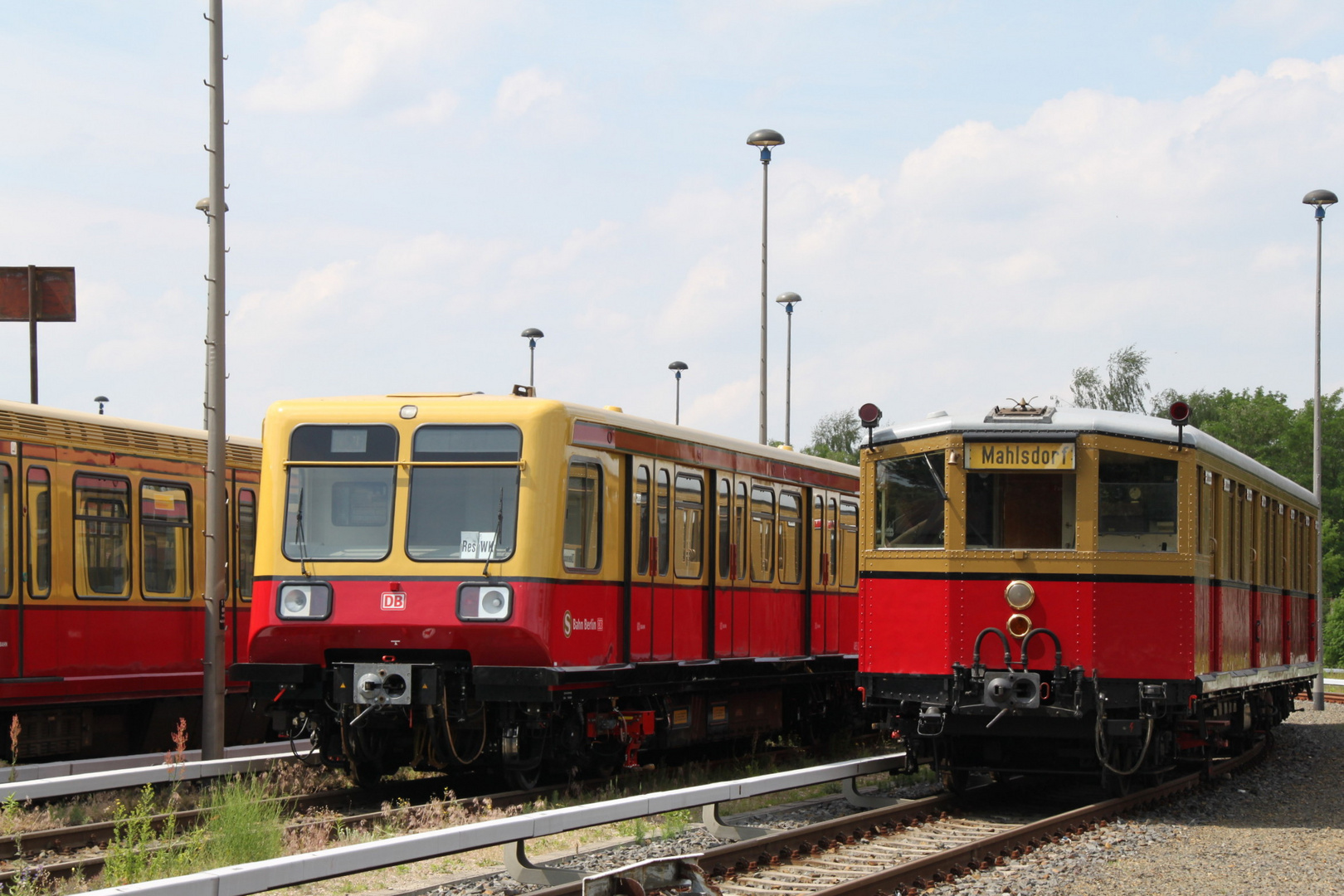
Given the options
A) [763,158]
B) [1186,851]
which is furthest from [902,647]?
[763,158]

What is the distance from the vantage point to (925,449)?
1316 centimetres

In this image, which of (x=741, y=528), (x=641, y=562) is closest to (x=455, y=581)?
(x=641, y=562)

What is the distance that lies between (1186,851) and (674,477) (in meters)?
5.43

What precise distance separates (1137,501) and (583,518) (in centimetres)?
424

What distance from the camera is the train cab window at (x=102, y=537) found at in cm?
1428

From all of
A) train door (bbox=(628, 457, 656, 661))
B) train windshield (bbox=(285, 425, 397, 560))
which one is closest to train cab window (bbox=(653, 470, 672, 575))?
train door (bbox=(628, 457, 656, 661))

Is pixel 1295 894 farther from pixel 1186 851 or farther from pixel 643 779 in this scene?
pixel 643 779

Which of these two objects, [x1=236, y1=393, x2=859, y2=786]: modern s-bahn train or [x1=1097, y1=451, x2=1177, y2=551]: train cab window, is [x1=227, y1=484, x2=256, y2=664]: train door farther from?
[x1=1097, y1=451, x2=1177, y2=551]: train cab window

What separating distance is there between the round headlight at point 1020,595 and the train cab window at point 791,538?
4967 mm

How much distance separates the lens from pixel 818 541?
18531 millimetres

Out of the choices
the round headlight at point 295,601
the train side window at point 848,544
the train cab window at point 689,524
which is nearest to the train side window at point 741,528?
the train cab window at point 689,524

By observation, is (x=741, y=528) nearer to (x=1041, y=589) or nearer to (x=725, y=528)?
(x=725, y=528)

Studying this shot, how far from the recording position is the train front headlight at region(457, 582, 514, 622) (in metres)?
12.3

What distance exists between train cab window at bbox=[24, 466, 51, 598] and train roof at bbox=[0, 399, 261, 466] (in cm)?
34
